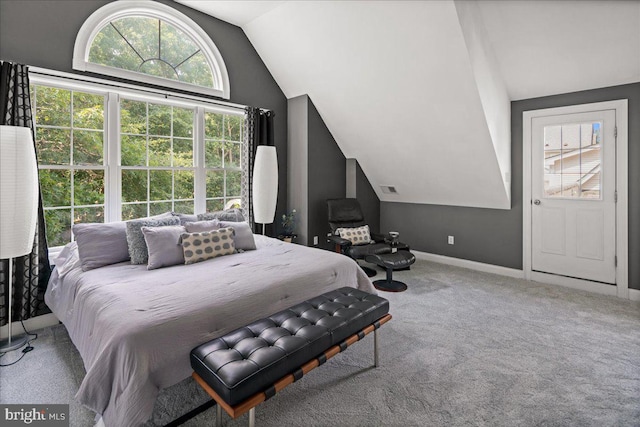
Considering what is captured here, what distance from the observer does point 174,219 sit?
121 inches

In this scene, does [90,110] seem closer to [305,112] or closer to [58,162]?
[58,162]

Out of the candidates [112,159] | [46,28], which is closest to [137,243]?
[112,159]

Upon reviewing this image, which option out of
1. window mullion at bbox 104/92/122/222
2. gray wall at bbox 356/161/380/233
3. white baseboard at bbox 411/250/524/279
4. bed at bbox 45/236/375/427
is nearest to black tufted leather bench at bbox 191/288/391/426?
bed at bbox 45/236/375/427

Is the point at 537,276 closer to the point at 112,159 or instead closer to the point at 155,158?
the point at 155,158

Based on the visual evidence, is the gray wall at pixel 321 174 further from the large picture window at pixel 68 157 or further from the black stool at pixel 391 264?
the large picture window at pixel 68 157

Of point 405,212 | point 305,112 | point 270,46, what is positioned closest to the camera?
point 270,46

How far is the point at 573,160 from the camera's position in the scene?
3.79 meters

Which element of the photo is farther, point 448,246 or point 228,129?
point 448,246

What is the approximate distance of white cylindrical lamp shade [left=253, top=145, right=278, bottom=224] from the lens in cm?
395

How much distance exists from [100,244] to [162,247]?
1.57ft

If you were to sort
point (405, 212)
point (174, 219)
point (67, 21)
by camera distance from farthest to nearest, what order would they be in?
point (405, 212)
point (174, 219)
point (67, 21)

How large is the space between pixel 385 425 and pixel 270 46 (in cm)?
408

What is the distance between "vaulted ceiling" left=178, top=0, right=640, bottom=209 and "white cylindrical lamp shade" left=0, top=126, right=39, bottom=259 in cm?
231

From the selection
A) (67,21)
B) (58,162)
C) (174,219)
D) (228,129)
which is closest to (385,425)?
(174,219)
